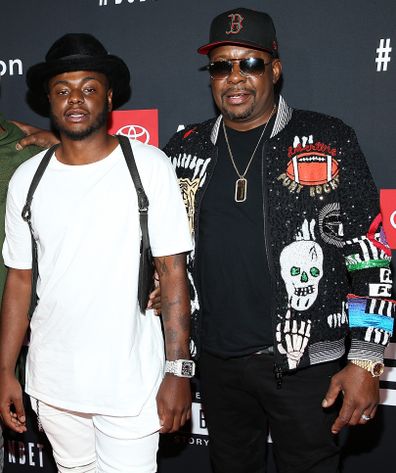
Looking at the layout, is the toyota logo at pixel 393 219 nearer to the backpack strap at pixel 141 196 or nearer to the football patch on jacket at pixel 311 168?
the football patch on jacket at pixel 311 168

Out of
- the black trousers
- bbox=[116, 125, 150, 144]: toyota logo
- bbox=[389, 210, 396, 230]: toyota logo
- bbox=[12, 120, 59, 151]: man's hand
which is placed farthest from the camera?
bbox=[116, 125, 150, 144]: toyota logo

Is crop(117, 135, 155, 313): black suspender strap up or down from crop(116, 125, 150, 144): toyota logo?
down

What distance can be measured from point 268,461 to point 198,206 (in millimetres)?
1520

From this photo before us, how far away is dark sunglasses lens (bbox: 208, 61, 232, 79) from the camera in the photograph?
212 centimetres

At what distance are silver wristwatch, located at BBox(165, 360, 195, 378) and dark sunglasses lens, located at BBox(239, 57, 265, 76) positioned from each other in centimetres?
104

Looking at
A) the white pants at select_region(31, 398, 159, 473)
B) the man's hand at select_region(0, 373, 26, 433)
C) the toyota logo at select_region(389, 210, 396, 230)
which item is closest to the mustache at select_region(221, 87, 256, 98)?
the toyota logo at select_region(389, 210, 396, 230)

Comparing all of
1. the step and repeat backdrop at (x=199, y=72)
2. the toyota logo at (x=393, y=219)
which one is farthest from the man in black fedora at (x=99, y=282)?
the toyota logo at (x=393, y=219)

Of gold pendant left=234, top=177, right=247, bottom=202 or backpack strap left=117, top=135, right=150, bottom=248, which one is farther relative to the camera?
gold pendant left=234, top=177, right=247, bottom=202

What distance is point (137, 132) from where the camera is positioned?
2930 millimetres

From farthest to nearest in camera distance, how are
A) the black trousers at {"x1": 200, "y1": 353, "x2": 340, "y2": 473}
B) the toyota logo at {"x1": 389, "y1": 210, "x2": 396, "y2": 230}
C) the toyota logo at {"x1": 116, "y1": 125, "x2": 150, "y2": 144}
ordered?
the toyota logo at {"x1": 116, "y1": 125, "x2": 150, "y2": 144} → the toyota logo at {"x1": 389, "y1": 210, "x2": 396, "y2": 230} → the black trousers at {"x1": 200, "y1": 353, "x2": 340, "y2": 473}

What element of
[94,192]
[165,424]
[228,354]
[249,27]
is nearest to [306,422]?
[228,354]

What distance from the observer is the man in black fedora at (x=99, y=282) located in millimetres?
1919

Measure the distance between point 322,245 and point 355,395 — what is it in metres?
0.52

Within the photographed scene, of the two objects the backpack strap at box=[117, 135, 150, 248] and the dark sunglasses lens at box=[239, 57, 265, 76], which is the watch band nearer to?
the backpack strap at box=[117, 135, 150, 248]
